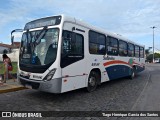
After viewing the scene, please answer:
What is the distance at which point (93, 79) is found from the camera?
31.3 feet

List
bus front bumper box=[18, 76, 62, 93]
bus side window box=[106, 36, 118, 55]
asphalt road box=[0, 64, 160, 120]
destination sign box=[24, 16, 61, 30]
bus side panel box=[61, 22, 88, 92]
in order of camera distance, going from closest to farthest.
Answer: asphalt road box=[0, 64, 160, 120] < bus front bumper box=[18, 76, 62, 93] < bus side panel box=[61, 22, 88, 92] < destination sign box=[24, 16, 61, 30] < bus side window box=[106, 36, 118, 55]

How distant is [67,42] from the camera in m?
7.63

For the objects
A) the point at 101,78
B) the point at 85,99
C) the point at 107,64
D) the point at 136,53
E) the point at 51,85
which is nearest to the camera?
the point at 51,85

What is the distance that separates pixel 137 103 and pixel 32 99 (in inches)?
160

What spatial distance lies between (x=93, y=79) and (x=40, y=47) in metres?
3.21

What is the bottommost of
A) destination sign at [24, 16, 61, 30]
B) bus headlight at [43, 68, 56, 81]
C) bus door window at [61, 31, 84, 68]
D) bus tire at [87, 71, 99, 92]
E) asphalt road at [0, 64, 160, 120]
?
asphalt road at [0, 64, 160, 120]

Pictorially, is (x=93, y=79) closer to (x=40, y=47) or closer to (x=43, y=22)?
(x=40, y=47)

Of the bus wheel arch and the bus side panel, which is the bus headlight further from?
the bus wheel arch

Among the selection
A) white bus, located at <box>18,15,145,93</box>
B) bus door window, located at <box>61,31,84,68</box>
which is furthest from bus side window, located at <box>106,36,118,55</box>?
bus door window, located at <box>61,31,84,68</box>

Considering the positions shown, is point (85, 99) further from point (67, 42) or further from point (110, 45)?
point (110, 45)

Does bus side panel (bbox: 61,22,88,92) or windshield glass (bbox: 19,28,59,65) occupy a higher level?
windshield glass (bbox: 19,28,59,65)

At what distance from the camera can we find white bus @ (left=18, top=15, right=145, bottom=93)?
720cm

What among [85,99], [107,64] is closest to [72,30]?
[85,99]

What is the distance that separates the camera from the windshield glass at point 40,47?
287 inches
